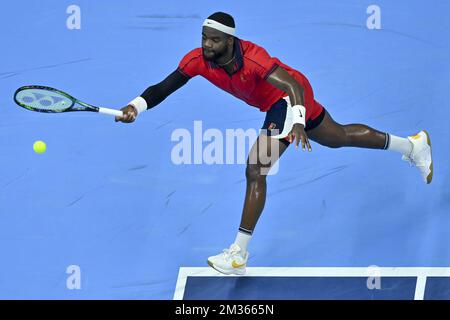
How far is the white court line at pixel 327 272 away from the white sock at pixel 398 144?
971 millimetres

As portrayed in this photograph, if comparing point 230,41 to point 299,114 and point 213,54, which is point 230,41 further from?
point 299,114

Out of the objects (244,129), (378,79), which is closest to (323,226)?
(244,129)

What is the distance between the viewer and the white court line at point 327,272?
8.23 meters

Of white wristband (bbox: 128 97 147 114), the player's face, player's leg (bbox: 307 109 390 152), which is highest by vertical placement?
the player's face

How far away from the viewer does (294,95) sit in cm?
766

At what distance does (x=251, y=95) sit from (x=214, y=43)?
498 millimetres

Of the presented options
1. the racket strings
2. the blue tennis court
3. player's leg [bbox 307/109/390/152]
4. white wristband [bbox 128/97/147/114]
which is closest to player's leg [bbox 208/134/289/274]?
the blue tennis court

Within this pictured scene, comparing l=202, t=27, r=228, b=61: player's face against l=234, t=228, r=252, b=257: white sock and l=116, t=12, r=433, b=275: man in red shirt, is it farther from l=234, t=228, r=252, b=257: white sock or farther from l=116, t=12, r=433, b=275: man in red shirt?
→ l=234, t=228, r=252, b=257: white sock

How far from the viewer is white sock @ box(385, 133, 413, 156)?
8.71 m

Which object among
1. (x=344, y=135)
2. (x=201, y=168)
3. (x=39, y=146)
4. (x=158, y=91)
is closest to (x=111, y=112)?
(x=158, y=91)

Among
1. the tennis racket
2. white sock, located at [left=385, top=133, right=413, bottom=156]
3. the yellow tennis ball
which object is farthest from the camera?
white sock, located at [left=385, top=133, right=413, bottom=156]

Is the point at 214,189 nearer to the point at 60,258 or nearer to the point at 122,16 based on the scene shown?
the point at 60,258

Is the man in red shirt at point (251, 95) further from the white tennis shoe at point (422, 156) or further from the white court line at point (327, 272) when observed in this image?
the white tennis shoe at point (422, 156)

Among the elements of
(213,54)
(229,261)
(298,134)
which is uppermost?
(213,54)
